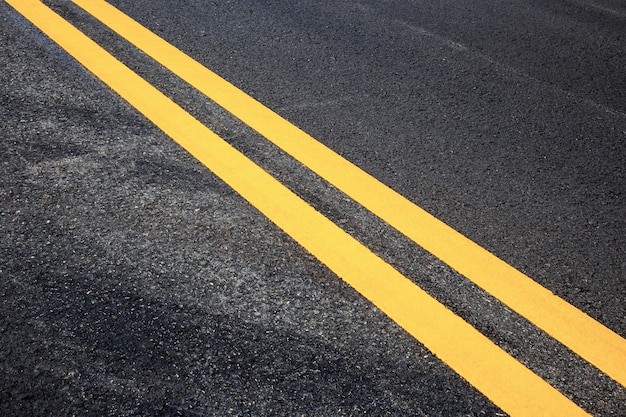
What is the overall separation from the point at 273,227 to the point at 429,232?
0.57 meters

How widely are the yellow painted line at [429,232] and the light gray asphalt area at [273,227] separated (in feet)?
0.17

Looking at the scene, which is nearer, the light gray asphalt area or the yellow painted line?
the light gray asphalt area

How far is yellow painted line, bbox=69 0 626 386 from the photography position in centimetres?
212

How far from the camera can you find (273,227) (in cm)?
248

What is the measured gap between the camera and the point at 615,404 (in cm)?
191

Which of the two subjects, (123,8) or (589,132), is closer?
(589,132)

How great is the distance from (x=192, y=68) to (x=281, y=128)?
30.7 inches

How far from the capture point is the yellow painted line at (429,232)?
6.96 ft

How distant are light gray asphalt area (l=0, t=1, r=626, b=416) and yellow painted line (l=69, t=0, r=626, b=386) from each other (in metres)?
0.05

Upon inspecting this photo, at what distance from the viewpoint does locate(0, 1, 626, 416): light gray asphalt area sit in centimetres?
189

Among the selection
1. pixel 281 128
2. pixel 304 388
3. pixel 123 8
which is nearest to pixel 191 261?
pixel 304 388

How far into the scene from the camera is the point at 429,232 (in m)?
2.53

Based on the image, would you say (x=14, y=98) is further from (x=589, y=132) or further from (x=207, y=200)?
(x=589, y=132)

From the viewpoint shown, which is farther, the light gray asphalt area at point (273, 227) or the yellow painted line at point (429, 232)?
the yellow painted line at point (429, 232)
